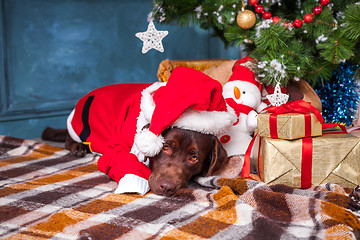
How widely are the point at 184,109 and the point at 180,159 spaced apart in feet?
0.88

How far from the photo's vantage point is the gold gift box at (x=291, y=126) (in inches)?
69.4

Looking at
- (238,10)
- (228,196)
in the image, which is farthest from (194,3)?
(228,196)

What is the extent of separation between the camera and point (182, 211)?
1.62m

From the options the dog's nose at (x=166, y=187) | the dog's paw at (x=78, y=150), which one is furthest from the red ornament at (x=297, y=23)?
the dog's paw at (x=78, y=150)

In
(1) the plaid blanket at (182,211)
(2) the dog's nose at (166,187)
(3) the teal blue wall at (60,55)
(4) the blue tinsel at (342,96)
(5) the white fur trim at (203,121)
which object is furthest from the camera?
(3) the teal blue wall at (60,55)

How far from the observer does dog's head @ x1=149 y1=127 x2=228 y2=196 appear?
5.89ft

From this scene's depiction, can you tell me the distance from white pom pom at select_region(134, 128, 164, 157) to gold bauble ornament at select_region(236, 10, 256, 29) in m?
1.02

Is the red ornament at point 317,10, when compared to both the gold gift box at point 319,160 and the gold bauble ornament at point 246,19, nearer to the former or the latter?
the gold bauble ornament at point 246,19

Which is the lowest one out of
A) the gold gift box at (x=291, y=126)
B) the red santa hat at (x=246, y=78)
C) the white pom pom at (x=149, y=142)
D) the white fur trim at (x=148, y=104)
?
the white pom pom at (x=149, y=142)

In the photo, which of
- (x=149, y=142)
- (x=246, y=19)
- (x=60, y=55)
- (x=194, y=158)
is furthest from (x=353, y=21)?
(x=60, y=55)

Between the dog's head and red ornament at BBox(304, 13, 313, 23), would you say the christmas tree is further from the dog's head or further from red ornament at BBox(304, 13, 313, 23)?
the dog's head

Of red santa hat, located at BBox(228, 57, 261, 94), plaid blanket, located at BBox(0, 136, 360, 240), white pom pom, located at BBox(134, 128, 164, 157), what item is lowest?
plaid blanket, located at BBox(0, 136, 360, 240)

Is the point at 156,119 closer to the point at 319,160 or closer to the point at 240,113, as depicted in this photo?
the point at 240,113

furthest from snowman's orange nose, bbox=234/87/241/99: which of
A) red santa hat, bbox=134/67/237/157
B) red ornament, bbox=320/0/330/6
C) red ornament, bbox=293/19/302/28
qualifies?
red ornament, bbox=320/0/330/6
